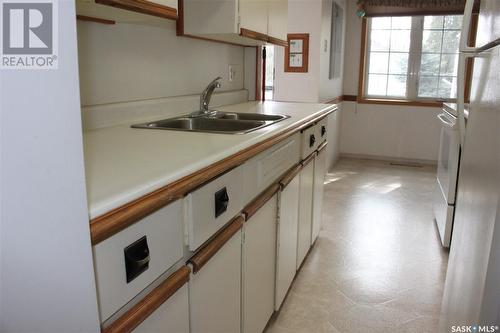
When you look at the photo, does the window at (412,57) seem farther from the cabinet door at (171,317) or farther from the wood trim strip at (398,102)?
the cabinet door at (171,317)

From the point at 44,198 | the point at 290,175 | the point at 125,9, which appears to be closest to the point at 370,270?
the point at 290,175

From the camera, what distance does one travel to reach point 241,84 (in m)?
2.97

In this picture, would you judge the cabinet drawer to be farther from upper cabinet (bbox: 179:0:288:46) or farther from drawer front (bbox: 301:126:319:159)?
upper cabinet (bbox: 179:0:288:46)

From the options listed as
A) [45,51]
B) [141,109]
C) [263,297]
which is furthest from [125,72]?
[45,51]

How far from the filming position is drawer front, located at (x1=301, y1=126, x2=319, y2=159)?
2076 millimetres

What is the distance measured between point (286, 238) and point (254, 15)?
1126mm

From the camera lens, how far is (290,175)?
1863 millimetres

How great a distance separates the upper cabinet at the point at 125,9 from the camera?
119 cm

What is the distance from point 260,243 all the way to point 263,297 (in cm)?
26

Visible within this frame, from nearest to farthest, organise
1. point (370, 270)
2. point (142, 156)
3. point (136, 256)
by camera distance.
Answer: point (136, 256)
point (142, 156)
point (370, 270)

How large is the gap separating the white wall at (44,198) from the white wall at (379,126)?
516 cm

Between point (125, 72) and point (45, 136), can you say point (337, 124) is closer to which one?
point (125, 72)

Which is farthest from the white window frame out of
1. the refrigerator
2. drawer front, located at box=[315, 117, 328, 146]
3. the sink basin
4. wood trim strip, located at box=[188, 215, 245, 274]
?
wood trim strip, located at box=[188, 215, 245, 274]

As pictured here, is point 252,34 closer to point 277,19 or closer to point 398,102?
point 277,19
